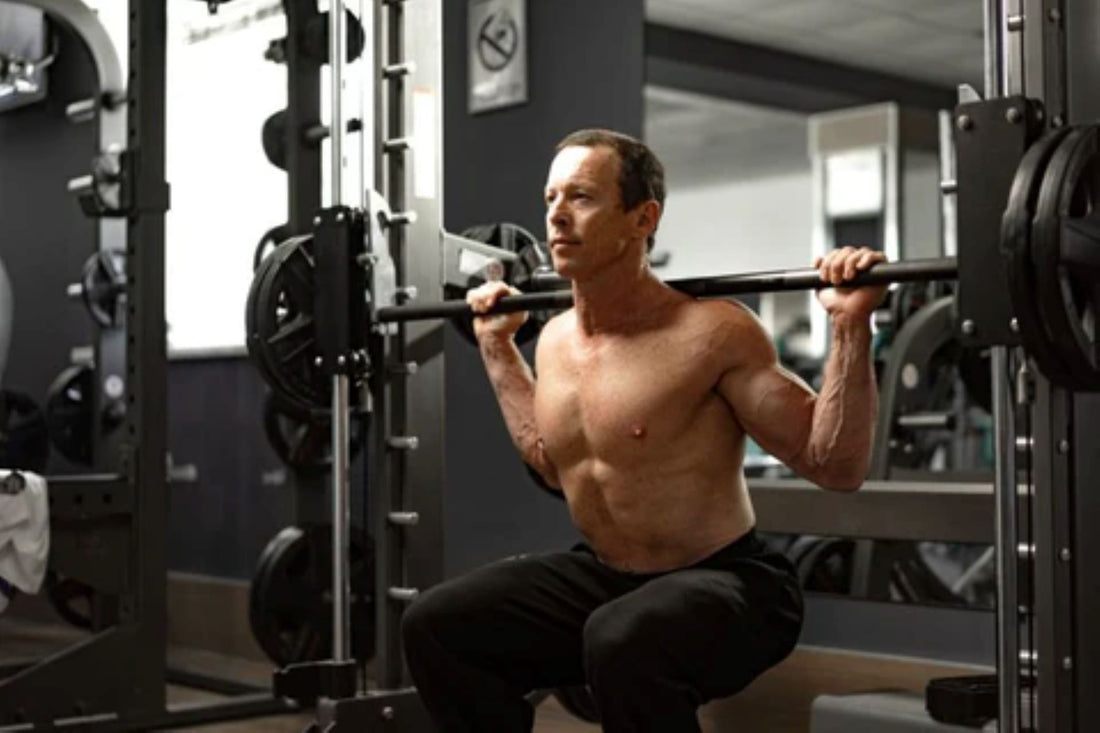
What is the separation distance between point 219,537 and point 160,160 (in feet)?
6.07

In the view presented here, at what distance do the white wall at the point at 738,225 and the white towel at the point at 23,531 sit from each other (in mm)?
10300

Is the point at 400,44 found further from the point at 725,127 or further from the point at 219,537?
the point at 725,127

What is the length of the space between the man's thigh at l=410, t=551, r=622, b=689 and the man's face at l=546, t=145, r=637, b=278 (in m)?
0.46

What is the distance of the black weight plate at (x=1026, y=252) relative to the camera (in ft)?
6.03

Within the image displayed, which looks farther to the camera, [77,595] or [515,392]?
[77,595]

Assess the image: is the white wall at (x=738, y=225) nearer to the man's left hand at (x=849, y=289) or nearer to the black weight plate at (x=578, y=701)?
the black weight plate at (x=578, y=701)

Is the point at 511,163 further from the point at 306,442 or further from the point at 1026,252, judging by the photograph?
the point at 1026,252

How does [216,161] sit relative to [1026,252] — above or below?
above

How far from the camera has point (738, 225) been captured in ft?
47.0

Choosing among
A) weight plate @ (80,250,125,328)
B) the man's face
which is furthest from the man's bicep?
weight plate @ (80,250,125,328)

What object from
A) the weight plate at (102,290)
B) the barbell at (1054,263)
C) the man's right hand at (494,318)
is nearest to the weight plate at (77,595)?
the weight plate at (102,290)

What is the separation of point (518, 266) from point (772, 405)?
1.20 metres

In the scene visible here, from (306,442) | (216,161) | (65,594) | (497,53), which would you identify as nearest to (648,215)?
(306,442)

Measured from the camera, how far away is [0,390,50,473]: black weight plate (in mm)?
4898
